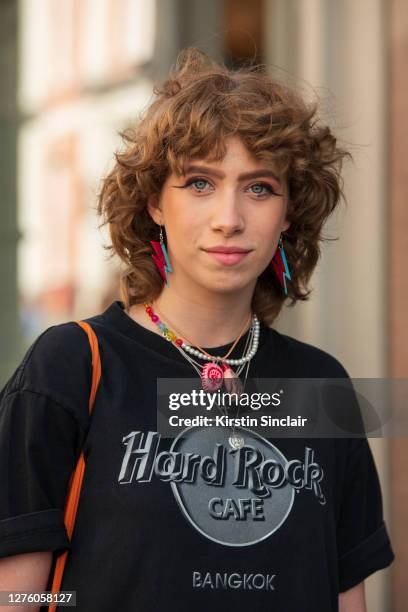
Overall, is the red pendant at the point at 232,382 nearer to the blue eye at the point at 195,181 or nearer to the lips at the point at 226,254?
the lips at the point at 226,254

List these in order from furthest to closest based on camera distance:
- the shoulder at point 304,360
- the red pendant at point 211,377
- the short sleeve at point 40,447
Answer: the shoulder at point 304,360 < the red pendant at point 211,377 < the short sleeve at point 40,447

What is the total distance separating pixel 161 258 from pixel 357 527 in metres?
0.80

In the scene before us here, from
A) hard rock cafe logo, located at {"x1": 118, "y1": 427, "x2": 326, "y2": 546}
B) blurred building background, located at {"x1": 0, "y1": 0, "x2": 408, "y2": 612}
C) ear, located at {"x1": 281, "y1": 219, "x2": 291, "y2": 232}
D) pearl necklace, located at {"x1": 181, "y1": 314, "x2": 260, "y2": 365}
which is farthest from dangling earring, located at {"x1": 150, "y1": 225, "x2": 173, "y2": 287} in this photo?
blurred building background, located at {"x1": 0, "y1": 0, "x2": 408, "y2": 612}

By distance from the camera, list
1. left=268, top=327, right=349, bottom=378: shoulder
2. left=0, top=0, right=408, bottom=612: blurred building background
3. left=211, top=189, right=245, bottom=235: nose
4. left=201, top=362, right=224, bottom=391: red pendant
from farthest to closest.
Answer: left=0, top=0, right=408, bottom=612: blurred building background < left=268, top=327, right=349, bottom=378: shoulder < left=201, top=362, right=224, bottom=391: red pendant < left=211, top=189, right=245, bottom=235: nose

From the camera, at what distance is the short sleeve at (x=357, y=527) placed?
2439 millimetres

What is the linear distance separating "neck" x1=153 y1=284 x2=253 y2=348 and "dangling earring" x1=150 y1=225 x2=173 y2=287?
41 millimetres

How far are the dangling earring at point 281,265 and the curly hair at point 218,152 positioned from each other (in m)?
0.03

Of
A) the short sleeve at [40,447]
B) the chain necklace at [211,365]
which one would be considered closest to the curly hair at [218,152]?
the chain necklace at [211,365]

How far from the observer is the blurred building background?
435 centimetres

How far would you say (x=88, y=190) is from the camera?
5359 millimetres

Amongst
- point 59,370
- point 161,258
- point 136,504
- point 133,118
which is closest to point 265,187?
point 161,258

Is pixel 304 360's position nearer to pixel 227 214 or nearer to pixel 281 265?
pixel 281 265

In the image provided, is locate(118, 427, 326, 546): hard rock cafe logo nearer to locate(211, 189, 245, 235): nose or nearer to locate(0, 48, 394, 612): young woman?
locate(0, 48, 394, 612): young woman

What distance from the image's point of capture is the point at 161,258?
8.04 feet
